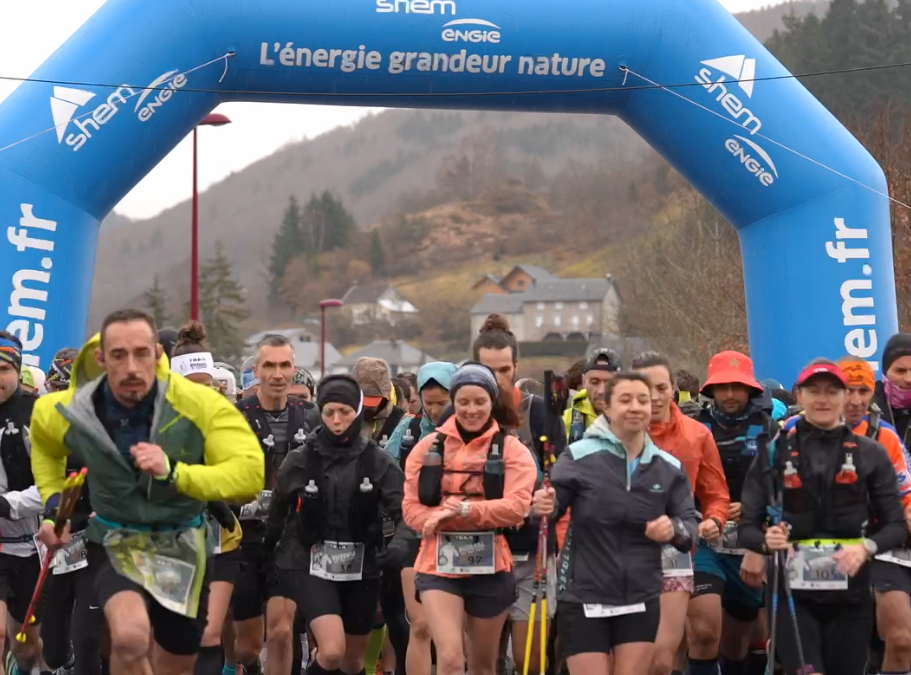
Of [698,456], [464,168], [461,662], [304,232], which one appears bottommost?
[461,662]

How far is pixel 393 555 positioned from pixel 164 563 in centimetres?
151

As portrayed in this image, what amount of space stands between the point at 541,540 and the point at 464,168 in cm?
11219

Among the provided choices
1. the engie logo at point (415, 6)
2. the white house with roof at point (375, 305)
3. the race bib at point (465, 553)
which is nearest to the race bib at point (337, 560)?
the race bib at point (465, 553)

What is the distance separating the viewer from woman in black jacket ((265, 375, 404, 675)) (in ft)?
23.2

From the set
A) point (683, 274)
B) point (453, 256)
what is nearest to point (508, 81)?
point (683, 274)

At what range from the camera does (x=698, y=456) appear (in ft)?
24.4

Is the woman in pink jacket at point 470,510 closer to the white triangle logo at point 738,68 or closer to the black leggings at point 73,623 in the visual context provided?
the black leggings at point 73,623

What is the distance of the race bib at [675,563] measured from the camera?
23.2 ft

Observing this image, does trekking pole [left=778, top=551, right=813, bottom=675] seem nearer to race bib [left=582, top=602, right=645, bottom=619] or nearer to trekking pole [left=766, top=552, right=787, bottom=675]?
trekking pole [left=766, top=552, right=787, bottom=675]

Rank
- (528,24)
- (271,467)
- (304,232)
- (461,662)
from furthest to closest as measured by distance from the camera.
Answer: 1. (304,232)
2. (528,24)
3. (271,467)
4. (461,662)

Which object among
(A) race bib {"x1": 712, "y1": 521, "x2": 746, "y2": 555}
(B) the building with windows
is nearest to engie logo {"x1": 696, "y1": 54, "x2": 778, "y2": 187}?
(A) race bib {"x1": 712, "y1": 521, "x2": 746, "y2": 555}

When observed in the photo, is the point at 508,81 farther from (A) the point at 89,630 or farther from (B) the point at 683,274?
(B) the point at 683,274

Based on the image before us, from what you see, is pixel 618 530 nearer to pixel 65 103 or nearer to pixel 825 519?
pixel 825 519

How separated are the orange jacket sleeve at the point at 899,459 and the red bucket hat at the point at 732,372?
2.60 feet
